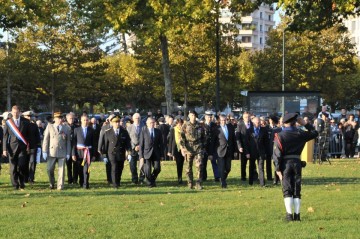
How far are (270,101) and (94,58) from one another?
25.6 metres

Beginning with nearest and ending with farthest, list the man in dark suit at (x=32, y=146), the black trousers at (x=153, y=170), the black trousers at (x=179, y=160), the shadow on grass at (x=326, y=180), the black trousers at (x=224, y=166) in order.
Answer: the black trousers at (x=224, y=166), the man in dark suit at (x=32, y=146), the black trousers at (x=153, y=170), the shadow on grass at (x=326, y=180), the black trousers at (x=179, y=160)

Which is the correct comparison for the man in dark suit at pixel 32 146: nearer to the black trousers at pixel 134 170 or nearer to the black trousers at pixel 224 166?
the black trousers at pixel 134 170

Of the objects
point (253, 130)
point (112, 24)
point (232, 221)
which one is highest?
point (112, 24)

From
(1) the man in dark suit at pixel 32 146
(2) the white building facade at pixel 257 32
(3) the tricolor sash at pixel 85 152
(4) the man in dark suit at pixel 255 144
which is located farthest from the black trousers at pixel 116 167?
(2) the white building facade at pixel 257 32

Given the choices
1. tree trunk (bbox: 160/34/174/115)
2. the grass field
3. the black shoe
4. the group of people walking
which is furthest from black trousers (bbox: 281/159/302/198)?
tree trunk (bbox: 160/34/174/115)

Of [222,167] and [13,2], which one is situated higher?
[13,2]

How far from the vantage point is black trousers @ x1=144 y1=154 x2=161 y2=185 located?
20625 mm

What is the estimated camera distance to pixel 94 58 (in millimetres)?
59375

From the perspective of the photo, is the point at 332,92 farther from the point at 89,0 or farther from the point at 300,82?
the point at 89,0

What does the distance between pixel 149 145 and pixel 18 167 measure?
3322mm

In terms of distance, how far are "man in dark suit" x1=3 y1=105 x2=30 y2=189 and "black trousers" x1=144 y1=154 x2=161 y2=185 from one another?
119 inches

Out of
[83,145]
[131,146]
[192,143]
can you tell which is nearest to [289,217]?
[192,143]

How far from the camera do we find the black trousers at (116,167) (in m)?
20.2

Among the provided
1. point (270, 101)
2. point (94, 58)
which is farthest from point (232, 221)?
point (94, 58)
